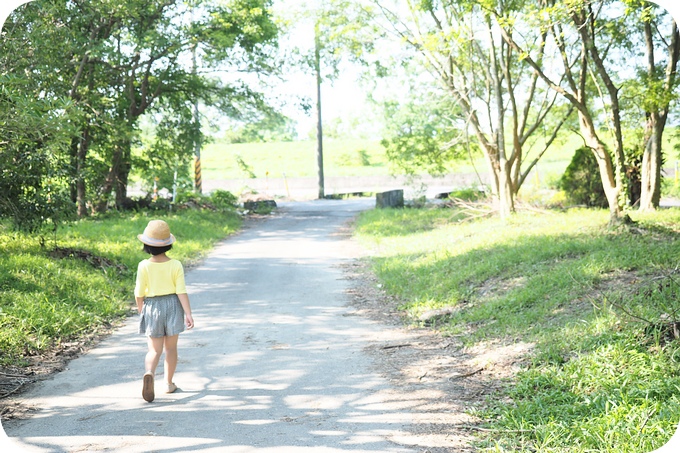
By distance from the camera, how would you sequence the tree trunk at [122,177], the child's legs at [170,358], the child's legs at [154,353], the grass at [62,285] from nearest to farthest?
the child's legs at [154,353], the child's legs at [170,358], the grass at [62,285], the tree trunk at [122,177]

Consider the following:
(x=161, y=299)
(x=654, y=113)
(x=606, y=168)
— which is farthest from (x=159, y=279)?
(x=654, y=113)

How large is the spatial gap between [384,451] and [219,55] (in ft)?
60.8

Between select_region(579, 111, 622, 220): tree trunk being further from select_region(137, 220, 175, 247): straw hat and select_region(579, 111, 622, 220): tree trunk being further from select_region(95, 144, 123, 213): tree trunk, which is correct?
select_region(95, 144, 123, 213): tree trunk

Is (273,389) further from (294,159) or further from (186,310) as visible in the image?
(294,159)

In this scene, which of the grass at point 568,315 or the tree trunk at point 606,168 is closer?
the grass at point 568,315

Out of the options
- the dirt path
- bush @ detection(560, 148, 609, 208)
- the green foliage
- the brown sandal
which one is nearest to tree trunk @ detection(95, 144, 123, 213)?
the green foliage

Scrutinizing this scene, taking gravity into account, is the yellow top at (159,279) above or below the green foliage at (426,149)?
below

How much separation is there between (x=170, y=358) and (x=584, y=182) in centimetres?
1564

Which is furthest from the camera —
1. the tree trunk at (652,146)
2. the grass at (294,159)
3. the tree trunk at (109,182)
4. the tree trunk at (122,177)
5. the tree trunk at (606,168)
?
the grass at (294,159)

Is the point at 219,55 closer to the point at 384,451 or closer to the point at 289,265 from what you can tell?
the point at 289,265

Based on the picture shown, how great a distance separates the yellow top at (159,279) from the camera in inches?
229

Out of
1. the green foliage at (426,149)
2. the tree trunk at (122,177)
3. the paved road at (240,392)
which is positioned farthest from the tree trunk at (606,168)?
the tree trunk at (122,177)

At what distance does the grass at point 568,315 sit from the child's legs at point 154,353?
2661 mm

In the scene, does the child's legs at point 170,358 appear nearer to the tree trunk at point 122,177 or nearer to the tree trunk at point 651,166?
the tree trunk at point 651,166
